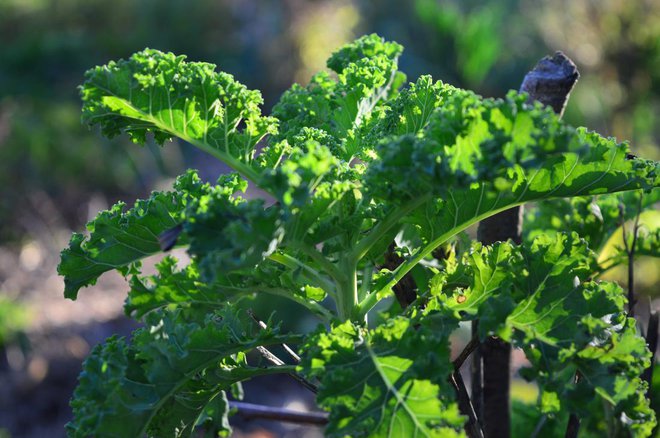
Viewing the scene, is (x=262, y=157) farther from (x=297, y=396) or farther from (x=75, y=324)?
(x=75, y=324)

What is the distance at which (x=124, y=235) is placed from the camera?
1.17 meters

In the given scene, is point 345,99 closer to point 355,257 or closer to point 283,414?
point 355,257

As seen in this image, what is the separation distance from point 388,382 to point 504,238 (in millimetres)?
646

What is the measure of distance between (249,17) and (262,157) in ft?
36.2

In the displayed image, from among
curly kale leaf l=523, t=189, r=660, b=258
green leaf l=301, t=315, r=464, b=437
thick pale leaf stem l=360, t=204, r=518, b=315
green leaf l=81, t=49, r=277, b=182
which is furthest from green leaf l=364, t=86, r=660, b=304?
curly kale leaf l=523, t=189, r=660, b=258

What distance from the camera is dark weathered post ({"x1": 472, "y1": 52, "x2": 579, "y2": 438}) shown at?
4.77 feet

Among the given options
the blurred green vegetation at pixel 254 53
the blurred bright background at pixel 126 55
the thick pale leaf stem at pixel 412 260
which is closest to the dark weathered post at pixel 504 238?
the thick pale leaf stem at pixel 412 260

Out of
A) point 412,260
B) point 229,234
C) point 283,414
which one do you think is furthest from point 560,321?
point 283,414

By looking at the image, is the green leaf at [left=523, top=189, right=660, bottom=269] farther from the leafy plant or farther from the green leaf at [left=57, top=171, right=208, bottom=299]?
the green leaf at [left=57, top=171, right=208, bottom=299]

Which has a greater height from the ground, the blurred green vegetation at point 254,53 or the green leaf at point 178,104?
the blurred green vegetation at point 254,53

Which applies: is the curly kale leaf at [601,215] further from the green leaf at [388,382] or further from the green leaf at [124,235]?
the green leaf at [124,235]

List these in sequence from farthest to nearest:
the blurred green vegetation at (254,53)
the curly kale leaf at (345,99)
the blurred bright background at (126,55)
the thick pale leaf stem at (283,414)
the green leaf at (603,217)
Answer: the blurred green vegetation at (254,53), the blurred bright background at (126,55), the green leaf at (603,217), the thick pale leaf stem at (283,414), the curly kale leaf at (345,99)

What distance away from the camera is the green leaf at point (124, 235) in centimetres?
115

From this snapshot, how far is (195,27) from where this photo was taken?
11.8 meters
